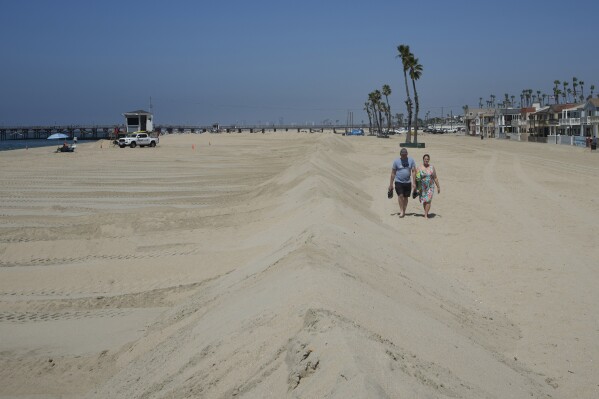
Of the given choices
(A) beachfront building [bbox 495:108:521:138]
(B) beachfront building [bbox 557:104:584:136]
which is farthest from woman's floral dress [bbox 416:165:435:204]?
(A) beachfront building [bbox 495:108:521:138]

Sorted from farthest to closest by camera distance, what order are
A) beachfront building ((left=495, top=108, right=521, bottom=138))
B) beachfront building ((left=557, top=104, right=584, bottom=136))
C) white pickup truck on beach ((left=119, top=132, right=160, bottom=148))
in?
beachfront building ((left=495, top=108, right=521, bottom=138)) → beachfront building ((left=557, top=104, right=584, bottom=136)) → white pickup truck on beach ((left=119, top=132, right=160, bottom=148))

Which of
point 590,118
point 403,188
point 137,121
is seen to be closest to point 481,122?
point 590,118

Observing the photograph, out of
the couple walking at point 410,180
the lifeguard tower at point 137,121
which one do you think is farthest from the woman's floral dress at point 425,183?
the lifeguard tower at point 137,121

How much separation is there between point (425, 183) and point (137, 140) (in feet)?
144

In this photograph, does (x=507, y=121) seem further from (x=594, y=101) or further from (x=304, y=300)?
(x=304, y=300)

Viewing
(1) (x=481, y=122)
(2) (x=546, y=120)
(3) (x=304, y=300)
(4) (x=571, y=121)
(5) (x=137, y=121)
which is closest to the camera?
(3) (x=304, y=300)

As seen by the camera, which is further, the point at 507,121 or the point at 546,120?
the point at 507,121

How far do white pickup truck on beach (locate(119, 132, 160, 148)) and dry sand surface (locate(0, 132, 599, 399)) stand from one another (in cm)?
3737

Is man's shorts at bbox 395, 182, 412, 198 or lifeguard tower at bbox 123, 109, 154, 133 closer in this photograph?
man's shorts at bbox 395, 182, 412, 198

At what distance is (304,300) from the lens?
554 centimetres

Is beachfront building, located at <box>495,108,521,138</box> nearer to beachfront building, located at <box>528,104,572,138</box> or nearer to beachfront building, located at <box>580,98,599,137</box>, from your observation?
beachfront building, located at <box>528,104,572,138</box>

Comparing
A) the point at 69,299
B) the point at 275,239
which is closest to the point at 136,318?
the point at 69,299

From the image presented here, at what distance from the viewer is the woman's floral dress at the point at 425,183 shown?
12703 mm

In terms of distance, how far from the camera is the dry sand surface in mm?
4770
